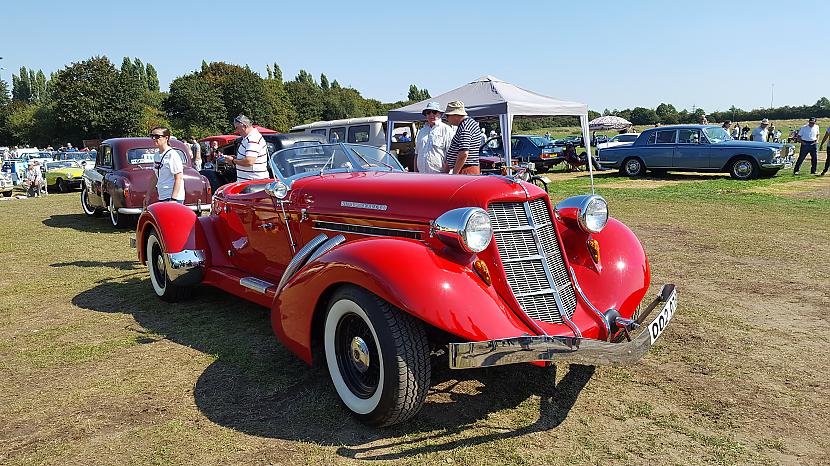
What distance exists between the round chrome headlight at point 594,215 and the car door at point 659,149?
50.4 feet

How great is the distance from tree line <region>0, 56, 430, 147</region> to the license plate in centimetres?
5291

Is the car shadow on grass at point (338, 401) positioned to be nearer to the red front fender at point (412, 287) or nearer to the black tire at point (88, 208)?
the red front fender at point (412, 287)

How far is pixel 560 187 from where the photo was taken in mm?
15969

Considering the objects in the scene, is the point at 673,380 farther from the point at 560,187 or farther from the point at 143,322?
the point at 560,187

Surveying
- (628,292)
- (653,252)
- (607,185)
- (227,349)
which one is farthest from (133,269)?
(607,185)

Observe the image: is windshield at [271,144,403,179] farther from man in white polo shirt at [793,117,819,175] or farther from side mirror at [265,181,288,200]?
man in white polo shirt at [793,117,819,175]

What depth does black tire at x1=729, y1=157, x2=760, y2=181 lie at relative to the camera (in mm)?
16281

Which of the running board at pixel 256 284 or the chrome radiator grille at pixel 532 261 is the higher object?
the chrome radiator grille at pixel 532 261

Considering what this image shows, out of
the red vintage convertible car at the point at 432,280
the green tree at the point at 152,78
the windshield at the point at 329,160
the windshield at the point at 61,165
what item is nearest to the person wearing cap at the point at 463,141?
the windshield at the point at 329,160

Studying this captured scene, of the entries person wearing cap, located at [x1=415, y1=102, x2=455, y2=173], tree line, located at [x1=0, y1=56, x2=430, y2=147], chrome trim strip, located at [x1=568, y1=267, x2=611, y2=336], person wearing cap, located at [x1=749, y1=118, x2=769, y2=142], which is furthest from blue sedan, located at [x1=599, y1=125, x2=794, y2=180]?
tree line, located at [x1=0, y1=56, x2=430, y2=147]

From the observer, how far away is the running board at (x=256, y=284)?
4.48 m

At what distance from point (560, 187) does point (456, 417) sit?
13.5 metres

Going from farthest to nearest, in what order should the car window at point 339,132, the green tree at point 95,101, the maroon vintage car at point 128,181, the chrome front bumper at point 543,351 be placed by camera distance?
the green tree at point 95,101 → the car window at point 339,132 → the maroon vintage car at point 128,181 → the chrome front bumper at point 543,351

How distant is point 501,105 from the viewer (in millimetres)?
13250
